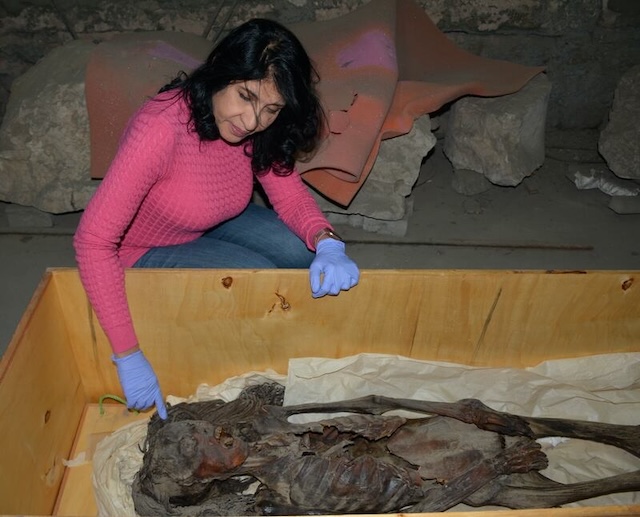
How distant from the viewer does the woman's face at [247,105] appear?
5.05 ft

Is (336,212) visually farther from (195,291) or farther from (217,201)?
(195,291)

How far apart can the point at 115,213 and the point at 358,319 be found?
2.74 feet

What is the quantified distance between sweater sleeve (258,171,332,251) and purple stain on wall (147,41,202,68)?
0.97 metres

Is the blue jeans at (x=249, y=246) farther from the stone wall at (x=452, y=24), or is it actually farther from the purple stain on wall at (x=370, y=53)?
the stone wall at (x=452, y=24)

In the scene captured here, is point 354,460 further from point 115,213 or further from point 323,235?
point 115,213

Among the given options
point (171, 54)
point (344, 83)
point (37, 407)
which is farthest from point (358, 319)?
point (171, 54)

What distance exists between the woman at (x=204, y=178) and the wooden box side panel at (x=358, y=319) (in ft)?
0.34

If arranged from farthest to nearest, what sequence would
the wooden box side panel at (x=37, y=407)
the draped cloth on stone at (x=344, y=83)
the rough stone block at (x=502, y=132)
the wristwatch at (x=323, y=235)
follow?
the rough stone block at (x=502, y=132) < the draped cloth on stone at (x=344, y=83) < the wristwatch at (x=323, y=235) < the wooden box side panel at (x=37, y=407)

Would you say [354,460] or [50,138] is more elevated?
[50,138]

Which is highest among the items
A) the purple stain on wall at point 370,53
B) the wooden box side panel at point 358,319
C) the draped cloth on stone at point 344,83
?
the purple stain on wall at point 370,53

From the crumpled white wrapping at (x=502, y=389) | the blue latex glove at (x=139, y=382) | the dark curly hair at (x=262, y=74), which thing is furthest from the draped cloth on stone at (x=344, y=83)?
the blue latex glove at (x=139, y=382)

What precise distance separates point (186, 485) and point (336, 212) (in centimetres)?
188

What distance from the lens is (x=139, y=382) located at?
5.75ft

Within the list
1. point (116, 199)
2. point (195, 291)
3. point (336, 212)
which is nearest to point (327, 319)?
point (195, 291)
